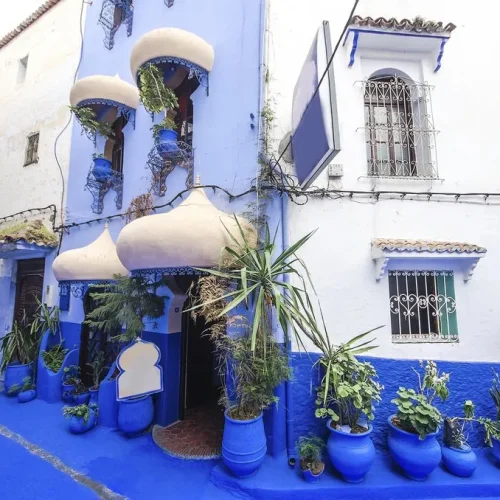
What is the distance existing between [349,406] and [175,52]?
7117 mm

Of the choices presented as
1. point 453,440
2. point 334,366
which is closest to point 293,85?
point 334,366

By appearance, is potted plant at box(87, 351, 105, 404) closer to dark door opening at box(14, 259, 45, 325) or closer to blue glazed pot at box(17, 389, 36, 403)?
blue glazed pot at box(17, 389, 36, 403)

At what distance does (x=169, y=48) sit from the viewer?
6031 millimetres

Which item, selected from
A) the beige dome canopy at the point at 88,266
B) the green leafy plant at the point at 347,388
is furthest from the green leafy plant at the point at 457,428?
the beige dome canopy at the point at 88,266

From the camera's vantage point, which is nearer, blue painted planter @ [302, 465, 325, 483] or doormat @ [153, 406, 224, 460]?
blue painted planter @ [302, 465, 325, 483]

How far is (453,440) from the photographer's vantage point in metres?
4.90

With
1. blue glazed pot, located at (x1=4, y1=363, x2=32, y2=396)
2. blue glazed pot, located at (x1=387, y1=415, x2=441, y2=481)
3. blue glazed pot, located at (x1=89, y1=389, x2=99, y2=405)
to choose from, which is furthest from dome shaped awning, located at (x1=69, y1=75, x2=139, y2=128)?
blue glazed pot, located at (x1=387, y1=415, x2=441, y2=481)

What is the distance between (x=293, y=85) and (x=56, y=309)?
8.47 metres

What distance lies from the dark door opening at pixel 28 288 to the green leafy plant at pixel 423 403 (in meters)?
10.1

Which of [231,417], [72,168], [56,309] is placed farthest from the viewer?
[72,168]

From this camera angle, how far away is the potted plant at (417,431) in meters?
4.46

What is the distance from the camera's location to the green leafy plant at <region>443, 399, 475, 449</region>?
192 inches

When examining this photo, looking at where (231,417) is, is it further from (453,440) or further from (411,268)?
(411,268)

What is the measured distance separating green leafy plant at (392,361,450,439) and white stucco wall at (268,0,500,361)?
461mm
